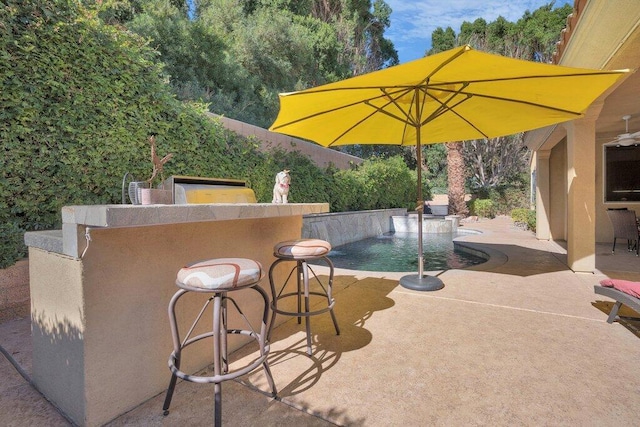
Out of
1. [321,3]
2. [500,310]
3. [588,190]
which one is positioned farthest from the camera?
[321,3]

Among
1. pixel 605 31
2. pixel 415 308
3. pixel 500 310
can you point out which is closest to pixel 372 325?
pixel 415 308

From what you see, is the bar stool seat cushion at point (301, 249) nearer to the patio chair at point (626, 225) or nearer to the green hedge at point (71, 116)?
the green hedge at point (71, 116)

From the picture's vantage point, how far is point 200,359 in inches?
83.3

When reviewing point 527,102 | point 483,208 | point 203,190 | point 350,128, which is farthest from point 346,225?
point 483,208

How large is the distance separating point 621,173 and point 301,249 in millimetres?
8608

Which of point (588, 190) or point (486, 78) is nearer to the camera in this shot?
point (486, 78)

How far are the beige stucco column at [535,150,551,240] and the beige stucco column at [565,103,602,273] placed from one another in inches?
145

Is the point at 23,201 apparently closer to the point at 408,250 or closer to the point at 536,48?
the point at 408,250

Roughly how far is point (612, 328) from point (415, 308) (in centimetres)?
164

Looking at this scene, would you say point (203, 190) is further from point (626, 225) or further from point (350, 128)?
point (626, 225)

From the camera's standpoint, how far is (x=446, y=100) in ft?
13.4

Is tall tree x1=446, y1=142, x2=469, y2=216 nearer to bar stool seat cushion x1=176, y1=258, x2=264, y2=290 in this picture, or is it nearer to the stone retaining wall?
the stone retaining wall

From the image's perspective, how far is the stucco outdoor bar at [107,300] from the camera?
4.96 ft

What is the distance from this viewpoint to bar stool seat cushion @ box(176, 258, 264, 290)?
4.72ft
